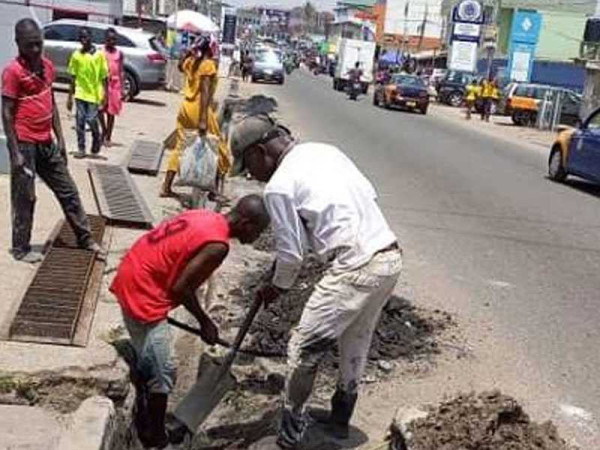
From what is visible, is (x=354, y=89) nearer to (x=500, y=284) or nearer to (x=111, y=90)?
(x=111, y=90)

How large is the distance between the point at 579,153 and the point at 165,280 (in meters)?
13.9

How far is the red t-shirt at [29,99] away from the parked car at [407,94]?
31281 millimetres

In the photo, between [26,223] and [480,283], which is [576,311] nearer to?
[480,283]

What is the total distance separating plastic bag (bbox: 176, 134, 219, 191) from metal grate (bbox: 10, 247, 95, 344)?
285cm

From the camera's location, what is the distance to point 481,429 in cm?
406

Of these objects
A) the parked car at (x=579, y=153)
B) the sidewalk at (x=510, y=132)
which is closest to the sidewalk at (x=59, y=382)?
A: the parked car at (x=579, y=153)

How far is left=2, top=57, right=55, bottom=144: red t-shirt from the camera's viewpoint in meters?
6.98

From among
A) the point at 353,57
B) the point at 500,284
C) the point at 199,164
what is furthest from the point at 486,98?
the point at 500,284

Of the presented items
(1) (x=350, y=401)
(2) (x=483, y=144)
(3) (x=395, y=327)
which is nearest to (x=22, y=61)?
(3) (x=395, y=327)

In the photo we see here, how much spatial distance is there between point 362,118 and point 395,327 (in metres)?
23.8

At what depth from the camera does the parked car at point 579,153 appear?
16.3 meters

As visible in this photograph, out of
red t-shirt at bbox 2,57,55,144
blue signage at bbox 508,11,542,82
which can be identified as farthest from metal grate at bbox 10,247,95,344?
blue signage at bbox 508,11,542,82

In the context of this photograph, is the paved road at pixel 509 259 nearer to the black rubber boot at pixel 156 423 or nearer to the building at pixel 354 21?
the black rubber boot at pixel 156 423

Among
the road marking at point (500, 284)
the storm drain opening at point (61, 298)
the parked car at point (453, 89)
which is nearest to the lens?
the storm drain opening at point (61, 298)
